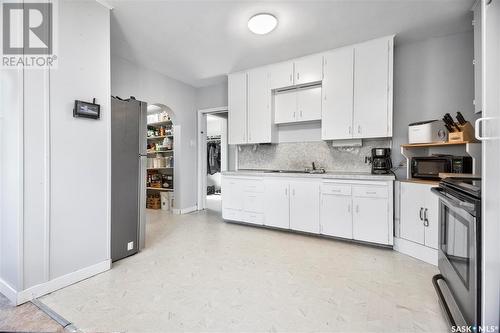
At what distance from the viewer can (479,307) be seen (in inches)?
44.1

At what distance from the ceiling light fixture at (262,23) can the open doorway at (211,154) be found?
7.42 feet

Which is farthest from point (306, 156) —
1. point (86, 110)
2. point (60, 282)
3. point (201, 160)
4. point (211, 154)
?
point (211, 154)

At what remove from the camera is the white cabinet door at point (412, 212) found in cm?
264

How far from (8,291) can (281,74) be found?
4.09 meters

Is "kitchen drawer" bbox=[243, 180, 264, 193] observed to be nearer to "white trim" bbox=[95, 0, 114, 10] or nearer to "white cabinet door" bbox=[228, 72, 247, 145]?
"white cabinet door" bbox=[228, 72, 247, 145]

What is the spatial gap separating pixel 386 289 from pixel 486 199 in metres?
1.39

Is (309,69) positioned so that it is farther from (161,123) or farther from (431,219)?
(161,123)

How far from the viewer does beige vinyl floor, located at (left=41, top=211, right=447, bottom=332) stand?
1.61 metres

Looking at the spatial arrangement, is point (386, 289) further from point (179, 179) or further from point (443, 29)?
point (179, 179)

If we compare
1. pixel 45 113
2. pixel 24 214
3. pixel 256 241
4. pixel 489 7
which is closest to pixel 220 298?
pixel 256 241

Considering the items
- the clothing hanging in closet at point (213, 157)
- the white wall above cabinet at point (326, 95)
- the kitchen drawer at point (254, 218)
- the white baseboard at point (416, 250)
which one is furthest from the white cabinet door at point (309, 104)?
the clothing hanging in closet at point (213, 157)

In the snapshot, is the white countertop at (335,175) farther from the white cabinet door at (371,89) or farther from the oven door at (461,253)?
the oven door at (461,253)

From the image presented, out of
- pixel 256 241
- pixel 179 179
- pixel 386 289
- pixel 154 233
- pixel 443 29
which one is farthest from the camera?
pixel 179 179

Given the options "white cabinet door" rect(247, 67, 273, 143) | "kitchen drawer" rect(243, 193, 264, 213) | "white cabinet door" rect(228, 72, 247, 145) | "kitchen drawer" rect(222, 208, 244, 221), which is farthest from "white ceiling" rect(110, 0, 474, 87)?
"kitchen drawer" rect(222, 208, 244, 221)
